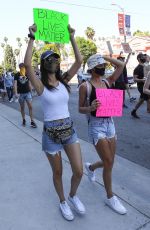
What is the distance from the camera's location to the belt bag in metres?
3.28

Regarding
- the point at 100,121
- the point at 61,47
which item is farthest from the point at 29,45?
the point at 61,47

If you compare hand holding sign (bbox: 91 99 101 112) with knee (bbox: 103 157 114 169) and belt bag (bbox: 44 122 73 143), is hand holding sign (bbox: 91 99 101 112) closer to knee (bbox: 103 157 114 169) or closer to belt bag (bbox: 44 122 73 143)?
belt bag (bbox: 44 122 73 143)

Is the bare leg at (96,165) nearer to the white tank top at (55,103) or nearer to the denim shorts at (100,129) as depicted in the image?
the denim shorts at (100,129)

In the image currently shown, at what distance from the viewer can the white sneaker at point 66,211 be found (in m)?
3.43

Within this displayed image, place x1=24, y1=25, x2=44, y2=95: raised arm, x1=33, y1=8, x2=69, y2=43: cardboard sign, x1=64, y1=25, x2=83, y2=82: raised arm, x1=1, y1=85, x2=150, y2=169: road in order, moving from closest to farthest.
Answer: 1. x1=24, y1=25, x2=44, y2=95: raised arm
2. x1=64, y1=25, x2=83, y2=82: raised arm
3. x1=33, y1=8, x2=69, y2=43: cardboard sign
4. x1=1, y1=85, x2=150, y2=169: road

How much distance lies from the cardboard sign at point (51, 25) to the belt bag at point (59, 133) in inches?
43.9

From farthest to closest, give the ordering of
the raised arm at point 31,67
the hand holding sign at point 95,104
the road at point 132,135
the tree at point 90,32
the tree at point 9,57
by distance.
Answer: the tree at point 9,57, the tree at point 90,32, the road at point 132,135, the hand holding sign at point 95,104, the raised arm at point 31,67

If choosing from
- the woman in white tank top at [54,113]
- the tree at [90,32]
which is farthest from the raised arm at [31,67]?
the tree at [90,32]

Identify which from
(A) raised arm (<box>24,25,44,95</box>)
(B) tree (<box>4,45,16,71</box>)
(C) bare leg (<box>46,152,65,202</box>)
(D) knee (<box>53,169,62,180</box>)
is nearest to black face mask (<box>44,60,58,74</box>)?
(A) raised arm (<box>24,25,44,95</box>)

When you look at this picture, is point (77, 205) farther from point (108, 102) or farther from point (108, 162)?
point (108, 102)

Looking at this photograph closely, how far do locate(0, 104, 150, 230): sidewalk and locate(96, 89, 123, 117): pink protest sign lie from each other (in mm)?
1059

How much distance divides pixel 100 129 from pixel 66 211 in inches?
36.8

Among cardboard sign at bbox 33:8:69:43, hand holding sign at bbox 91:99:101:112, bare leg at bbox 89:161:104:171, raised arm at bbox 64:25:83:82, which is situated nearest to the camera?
hand holding sign at bbox 91:99:101:112

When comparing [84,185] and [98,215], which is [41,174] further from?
[98,215]
